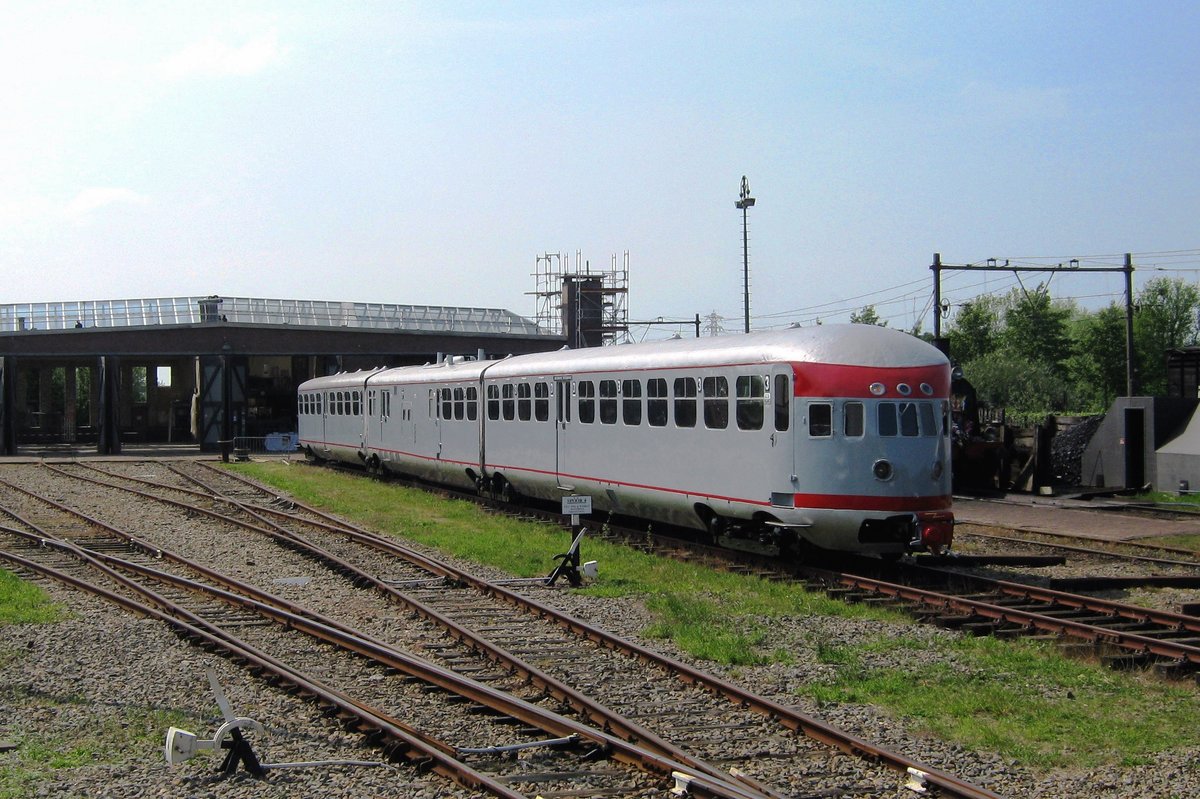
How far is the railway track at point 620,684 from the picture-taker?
7.16 metres

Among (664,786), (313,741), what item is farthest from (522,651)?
(664,786)

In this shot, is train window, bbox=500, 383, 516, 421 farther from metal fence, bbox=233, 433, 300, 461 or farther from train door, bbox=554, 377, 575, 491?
metal fence, bbox=233, 433, 300, 461

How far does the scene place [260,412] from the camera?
64812 mm

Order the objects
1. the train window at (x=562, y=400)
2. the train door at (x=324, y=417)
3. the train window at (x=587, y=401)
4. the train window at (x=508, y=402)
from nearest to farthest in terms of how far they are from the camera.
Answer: the train window at (x=587, y=401), the train window at (x=562, y=400), the train window at (x=508, y=402), the train door at (x=324, y=417)

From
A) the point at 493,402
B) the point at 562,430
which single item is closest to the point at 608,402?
the point at 562,430

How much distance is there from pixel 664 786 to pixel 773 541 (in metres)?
8.39

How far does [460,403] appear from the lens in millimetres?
26000

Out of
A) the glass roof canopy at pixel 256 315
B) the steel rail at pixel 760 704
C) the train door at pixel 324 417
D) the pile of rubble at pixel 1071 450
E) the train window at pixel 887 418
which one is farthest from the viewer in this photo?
the glass roof canopy at pixel 256 315

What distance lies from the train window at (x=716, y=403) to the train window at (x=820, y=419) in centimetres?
164

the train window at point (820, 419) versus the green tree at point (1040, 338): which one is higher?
the green tree at point (1040, 338)

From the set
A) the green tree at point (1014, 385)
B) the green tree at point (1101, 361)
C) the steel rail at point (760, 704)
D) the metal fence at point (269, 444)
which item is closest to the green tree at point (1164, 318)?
the green tree at point (1101, 361)

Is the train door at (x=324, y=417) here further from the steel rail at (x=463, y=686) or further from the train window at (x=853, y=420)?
the train window at (x=853, y=420)

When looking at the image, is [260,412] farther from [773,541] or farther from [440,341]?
[773,541]

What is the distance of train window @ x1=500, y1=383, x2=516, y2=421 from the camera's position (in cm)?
2289
